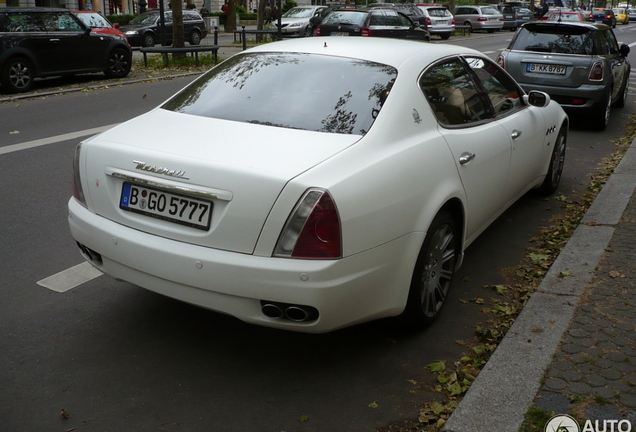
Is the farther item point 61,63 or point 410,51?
point 61,63

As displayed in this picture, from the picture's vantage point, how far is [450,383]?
3.51 m

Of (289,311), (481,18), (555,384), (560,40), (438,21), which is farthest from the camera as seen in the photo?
(481,18)

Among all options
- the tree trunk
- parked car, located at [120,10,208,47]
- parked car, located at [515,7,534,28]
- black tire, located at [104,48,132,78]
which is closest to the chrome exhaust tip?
black tire, located at [104,48,132,78]

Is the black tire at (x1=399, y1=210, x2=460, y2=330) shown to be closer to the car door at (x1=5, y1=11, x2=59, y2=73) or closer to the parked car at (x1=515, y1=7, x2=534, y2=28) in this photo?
the car door at (x1=5, y1=11, x2=59, y2=73)

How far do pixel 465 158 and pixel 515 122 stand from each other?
4.17ft

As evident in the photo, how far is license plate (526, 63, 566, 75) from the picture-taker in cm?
1044

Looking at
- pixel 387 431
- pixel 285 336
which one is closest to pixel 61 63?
pixel 285 336

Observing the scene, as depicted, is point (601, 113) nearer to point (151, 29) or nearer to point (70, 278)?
point (70, 278)

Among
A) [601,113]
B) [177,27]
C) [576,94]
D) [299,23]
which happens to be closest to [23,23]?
[177,27]

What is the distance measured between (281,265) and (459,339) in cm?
138

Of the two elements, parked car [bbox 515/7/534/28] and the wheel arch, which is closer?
the wheel arch

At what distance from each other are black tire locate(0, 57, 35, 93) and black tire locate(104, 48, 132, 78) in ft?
7.15

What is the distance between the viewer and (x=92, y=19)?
16.1 meters

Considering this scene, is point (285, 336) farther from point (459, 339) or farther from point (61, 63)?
point (61, 63)
